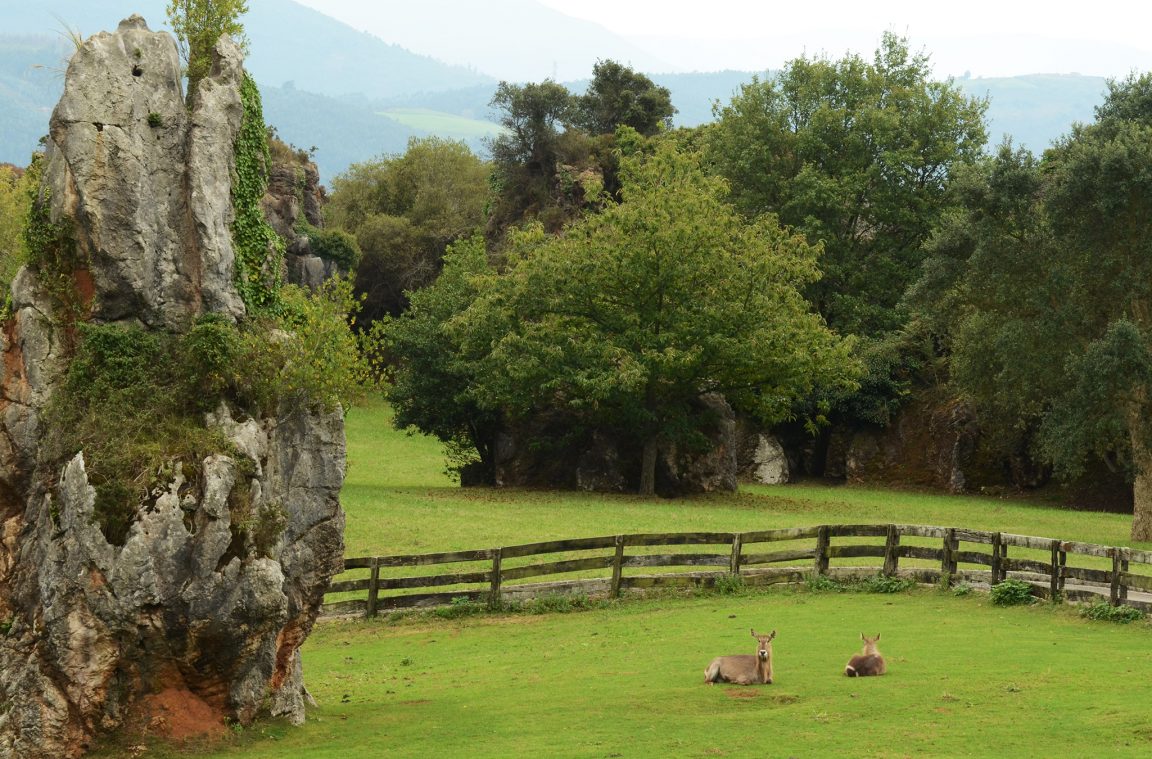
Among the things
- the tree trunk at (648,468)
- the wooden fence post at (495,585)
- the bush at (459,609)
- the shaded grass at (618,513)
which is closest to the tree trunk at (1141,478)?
the shaded grass at (618,513)

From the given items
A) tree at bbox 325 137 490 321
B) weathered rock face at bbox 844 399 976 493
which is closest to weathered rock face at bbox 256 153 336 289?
tree at bbox 325 137 490 321

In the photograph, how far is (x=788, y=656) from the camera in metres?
20.4

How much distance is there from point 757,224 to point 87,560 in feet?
131

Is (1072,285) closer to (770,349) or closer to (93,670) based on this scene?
(770,349)

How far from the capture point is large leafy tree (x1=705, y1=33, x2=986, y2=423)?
209ft

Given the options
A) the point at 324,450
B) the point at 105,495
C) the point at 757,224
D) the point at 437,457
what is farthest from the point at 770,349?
the point at 105,495

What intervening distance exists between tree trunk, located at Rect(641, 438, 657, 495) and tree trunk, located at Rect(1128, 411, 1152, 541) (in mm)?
17623

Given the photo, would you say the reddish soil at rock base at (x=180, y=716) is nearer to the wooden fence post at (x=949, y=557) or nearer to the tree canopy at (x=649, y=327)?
the wooden fence post at (x=949, y=557)

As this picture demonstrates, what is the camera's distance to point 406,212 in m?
99.8

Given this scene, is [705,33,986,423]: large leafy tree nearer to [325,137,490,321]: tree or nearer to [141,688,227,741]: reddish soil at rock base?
[325,137,490,321]: tree

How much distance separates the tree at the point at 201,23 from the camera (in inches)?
771

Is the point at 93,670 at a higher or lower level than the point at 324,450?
lower

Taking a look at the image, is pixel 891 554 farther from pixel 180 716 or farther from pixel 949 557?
pixel 180 716

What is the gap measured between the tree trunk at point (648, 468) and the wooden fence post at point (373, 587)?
23.7 meters
